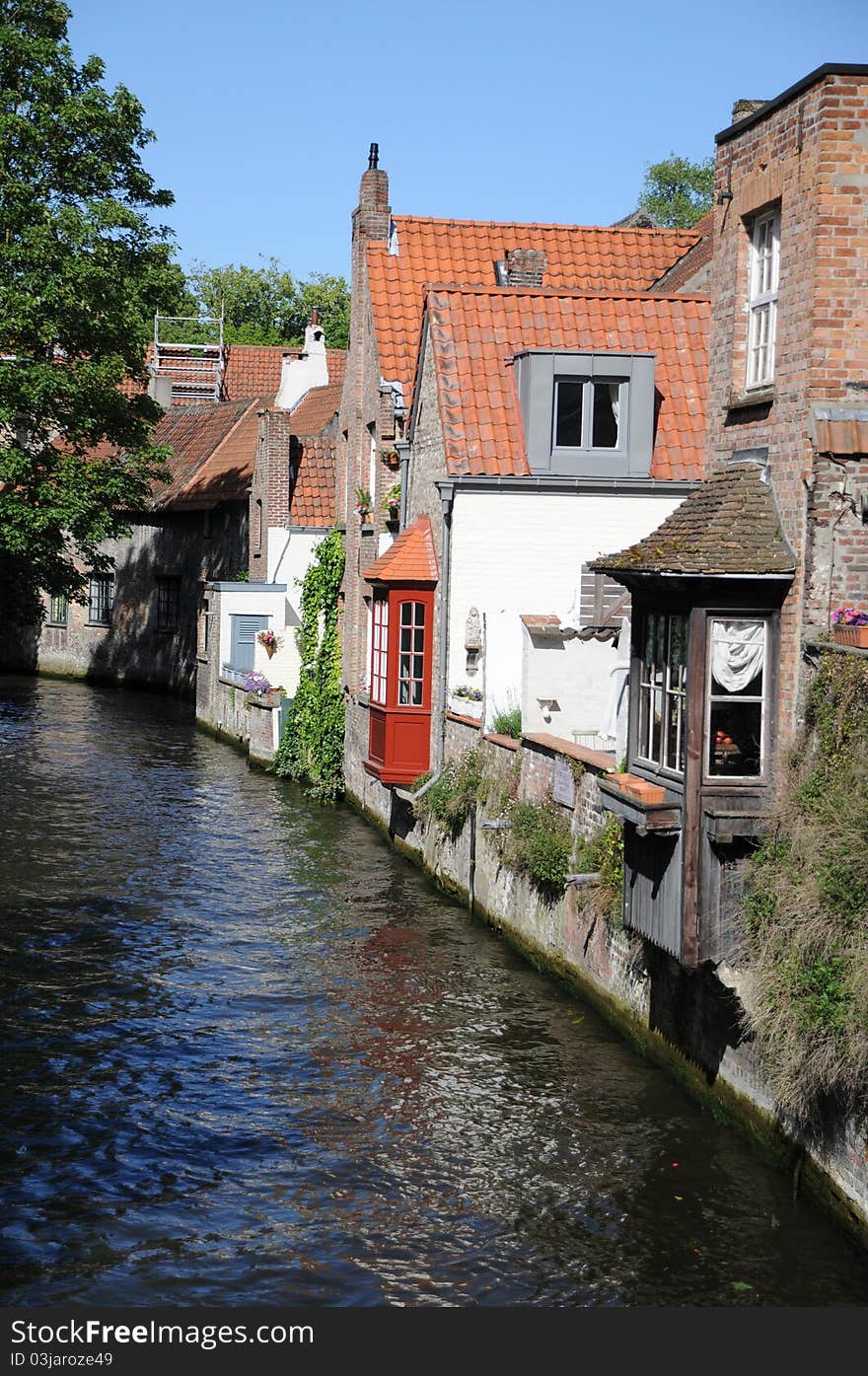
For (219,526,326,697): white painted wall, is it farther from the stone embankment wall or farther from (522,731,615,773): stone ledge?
(522,731,615,773): stone ledge

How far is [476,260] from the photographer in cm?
2870

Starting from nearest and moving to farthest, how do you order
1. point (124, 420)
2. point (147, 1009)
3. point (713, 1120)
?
point (713, 1120) → point (147, 1009) → point (124, 420)

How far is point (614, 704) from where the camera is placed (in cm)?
1680

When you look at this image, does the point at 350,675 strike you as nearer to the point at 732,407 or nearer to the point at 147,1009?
the point at 147,1009

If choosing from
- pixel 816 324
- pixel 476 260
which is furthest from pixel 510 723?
pixel 476 260

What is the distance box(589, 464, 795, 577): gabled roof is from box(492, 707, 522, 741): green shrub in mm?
6280

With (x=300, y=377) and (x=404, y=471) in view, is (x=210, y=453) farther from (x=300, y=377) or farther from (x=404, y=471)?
(x=404, y=471)

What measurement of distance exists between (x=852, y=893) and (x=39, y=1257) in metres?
5.62

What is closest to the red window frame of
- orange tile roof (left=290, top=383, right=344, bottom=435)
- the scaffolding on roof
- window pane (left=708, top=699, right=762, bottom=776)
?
window pane (left=708, top=699, right=762, bottom=776)

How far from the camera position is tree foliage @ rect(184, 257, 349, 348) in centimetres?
7644

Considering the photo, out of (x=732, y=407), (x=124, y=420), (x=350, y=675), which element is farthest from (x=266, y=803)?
(x=732, y=407)

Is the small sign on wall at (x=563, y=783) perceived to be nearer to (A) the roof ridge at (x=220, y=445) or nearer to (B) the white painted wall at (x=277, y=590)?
(B) the white painted wall at (x=277, y=590)

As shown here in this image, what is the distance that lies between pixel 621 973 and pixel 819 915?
14.7 ft

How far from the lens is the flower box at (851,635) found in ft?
35.5
